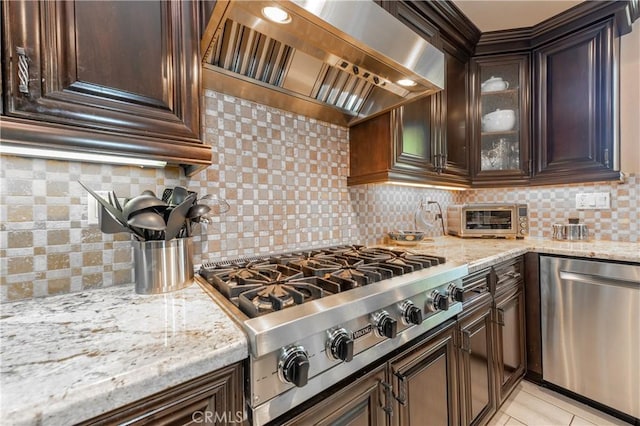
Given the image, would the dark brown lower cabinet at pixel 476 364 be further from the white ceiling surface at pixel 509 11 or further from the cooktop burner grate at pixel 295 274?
the white ceiling surface at pixel 509 11

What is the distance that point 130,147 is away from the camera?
742 millimetres

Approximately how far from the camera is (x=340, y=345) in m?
0.68

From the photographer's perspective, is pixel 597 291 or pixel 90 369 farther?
pixel 597 291

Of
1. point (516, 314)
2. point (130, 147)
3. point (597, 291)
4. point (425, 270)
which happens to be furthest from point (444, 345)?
point (130, 147)

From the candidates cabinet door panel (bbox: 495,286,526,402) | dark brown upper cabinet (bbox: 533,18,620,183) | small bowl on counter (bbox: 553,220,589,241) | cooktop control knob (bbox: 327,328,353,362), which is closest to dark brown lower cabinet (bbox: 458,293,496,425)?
cabinet door panel (bbox: 495,286,526,402)

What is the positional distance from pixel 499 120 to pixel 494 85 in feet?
0.86

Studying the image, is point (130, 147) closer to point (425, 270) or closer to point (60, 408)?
point (60, 408)

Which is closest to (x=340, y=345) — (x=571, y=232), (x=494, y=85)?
(x=571, y=232)

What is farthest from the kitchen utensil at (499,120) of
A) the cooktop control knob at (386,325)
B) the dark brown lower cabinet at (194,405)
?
the dark brown lower cabinet at (194,405)

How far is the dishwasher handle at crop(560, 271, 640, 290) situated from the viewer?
1.40 metres

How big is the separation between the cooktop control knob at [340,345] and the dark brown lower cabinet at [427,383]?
29 centimetres

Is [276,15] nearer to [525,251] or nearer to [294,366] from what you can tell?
[294,366]

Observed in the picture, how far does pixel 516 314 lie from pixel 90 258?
83.1 inches

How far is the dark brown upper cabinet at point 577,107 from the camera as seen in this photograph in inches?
66.5
